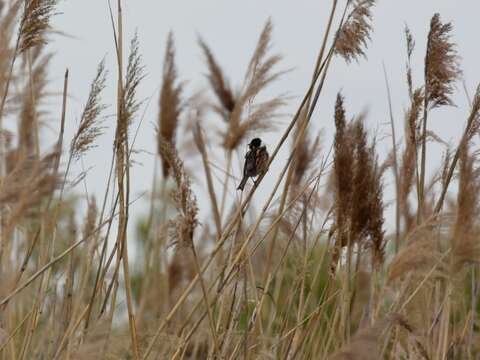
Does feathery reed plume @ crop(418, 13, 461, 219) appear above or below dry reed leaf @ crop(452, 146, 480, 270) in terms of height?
above

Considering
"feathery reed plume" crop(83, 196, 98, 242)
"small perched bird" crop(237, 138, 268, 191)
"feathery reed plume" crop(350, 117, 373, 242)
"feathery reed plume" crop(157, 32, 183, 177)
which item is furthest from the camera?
"feathery reed plume" crop(157, 32, 183, 177)

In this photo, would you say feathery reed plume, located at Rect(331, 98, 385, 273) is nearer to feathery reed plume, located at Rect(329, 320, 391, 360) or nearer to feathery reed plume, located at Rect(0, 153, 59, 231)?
feathery reed plume, located at Rect(329, 320, 391, 360)

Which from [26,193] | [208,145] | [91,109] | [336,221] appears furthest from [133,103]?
[208,145]

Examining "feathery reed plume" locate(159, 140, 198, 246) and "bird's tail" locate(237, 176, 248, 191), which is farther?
"bird's tail" locate(237, 176, 248, 191)

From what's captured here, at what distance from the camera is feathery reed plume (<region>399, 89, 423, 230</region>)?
8.08ft

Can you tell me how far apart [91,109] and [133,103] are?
26cm

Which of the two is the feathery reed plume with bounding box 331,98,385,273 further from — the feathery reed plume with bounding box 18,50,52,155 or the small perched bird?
the feathery reed plume with bounding box 18,50,52,155

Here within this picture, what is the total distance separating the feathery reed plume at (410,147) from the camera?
2463 millimetres

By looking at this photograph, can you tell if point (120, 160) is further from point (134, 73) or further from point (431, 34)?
point (431, 34)

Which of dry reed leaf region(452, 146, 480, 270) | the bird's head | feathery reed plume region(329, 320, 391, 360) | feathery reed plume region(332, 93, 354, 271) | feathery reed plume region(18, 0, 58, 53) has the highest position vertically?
feathery reed plume region(18, 0, 58, 53)

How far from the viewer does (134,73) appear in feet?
6.62

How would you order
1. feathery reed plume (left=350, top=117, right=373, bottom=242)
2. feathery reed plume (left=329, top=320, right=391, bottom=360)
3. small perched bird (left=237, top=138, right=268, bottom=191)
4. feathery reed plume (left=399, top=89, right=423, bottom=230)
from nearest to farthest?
feathery reed plume (left=329, top=320, right=391, bottom=360) < feathery reed plume (left=350, top=117, right=373, bottom=242) < feathery reed plume (left=399, top=89, right=423, bottom=230) < small perched bird (left=237, top=138, right=268, bottom=191)

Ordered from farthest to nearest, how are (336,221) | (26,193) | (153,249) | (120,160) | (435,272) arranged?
(153,249) → (336,221) → (120,160) → (435,272) → (26,193)

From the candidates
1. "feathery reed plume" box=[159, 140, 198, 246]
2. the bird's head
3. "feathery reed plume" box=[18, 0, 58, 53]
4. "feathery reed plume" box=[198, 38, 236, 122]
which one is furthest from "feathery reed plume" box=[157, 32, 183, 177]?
"feathery reed plume" box=[159, 140, 198, 246]
